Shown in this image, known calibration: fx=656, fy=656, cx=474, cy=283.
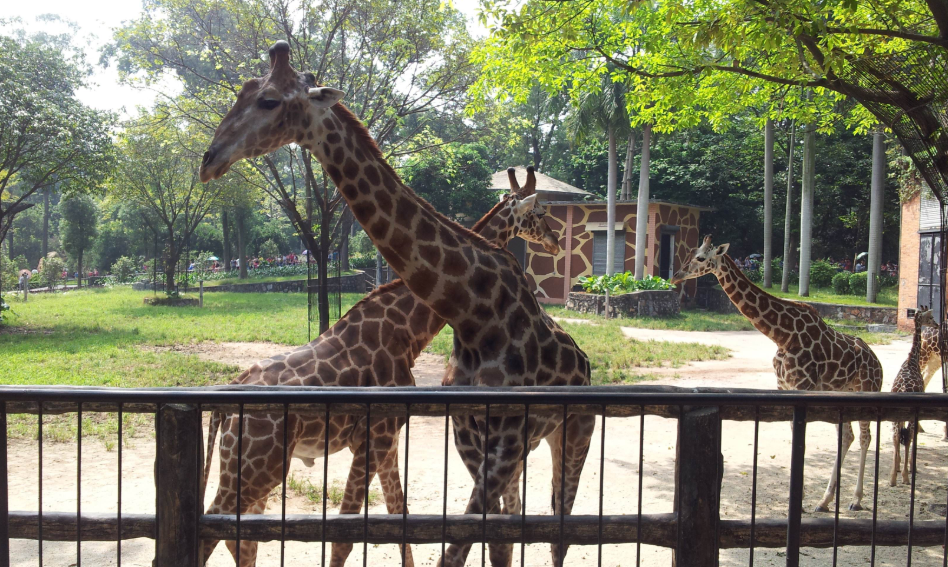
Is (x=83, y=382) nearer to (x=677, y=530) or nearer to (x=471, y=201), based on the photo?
(x=677, y=530)

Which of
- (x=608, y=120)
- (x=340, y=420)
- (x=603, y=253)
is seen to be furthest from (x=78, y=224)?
(x=340, y=420)

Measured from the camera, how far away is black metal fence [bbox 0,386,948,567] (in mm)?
2473

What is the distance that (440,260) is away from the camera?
3.37 metres

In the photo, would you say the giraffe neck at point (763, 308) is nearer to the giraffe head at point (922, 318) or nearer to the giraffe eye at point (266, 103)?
the giraffe head at point (922, 318)

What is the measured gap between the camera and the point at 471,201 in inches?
1093

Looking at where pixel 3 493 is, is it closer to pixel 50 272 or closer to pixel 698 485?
pixel 698 485

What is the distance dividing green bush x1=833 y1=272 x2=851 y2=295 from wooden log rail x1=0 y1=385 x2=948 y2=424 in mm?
25219

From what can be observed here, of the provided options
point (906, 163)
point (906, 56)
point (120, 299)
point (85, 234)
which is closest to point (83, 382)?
point (906, 56)

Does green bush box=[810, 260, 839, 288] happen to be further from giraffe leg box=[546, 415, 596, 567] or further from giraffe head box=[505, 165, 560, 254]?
giraffe leg box=[546, 415, 596, 567]

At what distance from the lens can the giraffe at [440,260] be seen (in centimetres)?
312

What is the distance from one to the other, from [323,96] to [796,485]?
2695 mm

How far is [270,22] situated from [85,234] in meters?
27.6

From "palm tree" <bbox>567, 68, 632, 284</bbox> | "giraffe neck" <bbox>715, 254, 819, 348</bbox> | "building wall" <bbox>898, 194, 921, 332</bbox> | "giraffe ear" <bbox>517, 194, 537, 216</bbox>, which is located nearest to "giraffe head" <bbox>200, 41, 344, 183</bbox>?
"giraffe ear" <bbox>517, 194, 537, 216</bbox>

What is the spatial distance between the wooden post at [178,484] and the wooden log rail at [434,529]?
0.24 feet
